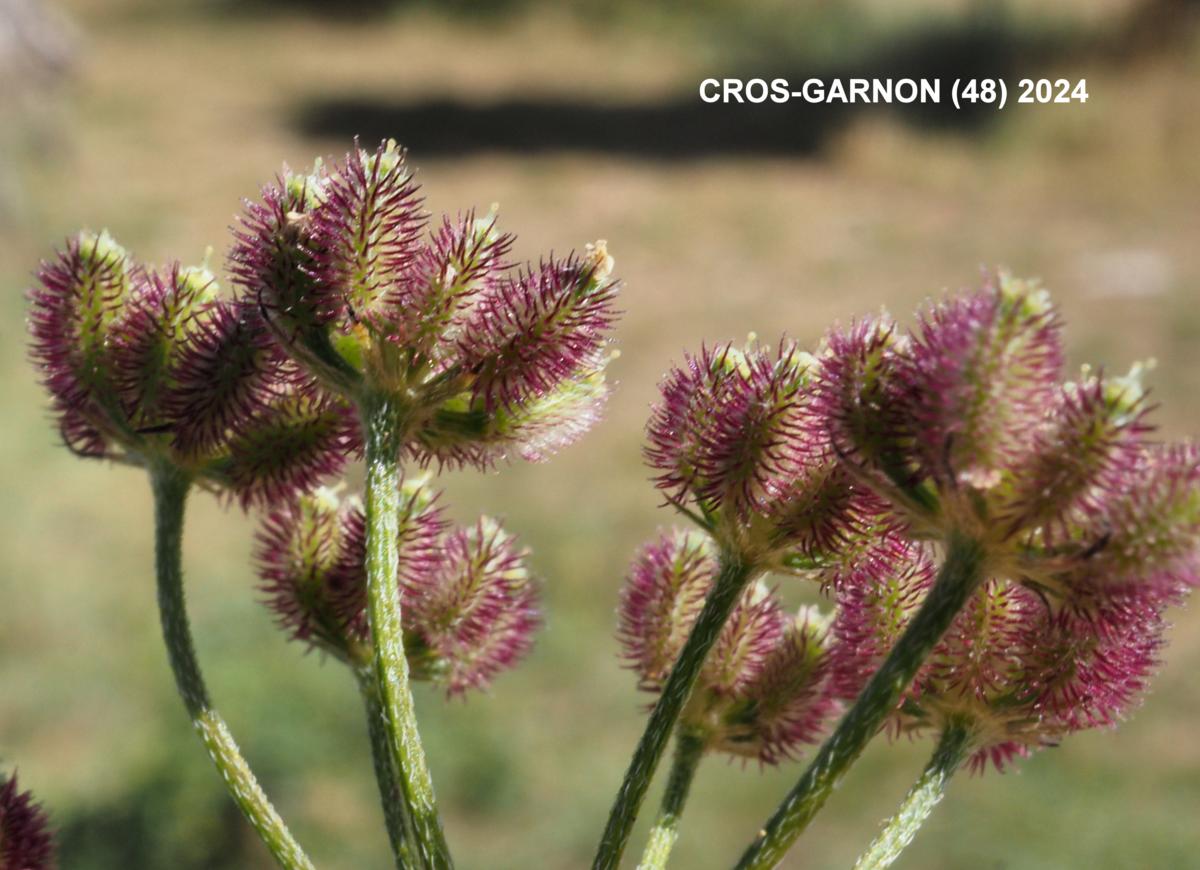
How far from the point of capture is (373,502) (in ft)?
5.49

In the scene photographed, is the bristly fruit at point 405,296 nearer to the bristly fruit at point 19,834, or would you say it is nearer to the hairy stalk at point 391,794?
the hairy stalk at point 391,794

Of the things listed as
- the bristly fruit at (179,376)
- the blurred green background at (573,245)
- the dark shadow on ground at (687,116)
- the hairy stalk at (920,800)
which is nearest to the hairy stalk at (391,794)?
the bristly fruit at (179,376)

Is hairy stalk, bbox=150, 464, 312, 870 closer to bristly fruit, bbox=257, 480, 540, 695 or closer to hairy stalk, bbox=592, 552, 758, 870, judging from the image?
bristly fruit, bbox=257, 480, 540, 695

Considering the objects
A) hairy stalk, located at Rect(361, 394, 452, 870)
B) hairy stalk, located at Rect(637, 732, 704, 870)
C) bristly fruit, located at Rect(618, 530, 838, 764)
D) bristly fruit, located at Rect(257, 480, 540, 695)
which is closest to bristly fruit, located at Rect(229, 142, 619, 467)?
hairy stalk, located at Rect(361, 394, 452, 870)

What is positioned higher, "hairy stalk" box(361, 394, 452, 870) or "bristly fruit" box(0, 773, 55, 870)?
"hairy stalk" box(361, 394, 452, 870)

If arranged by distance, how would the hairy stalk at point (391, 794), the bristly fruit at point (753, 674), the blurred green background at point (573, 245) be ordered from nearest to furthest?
the hairy stalk at point (391, 794)
the bristly fruit at point (753, 674)
the blurred green background at point (573, 245)

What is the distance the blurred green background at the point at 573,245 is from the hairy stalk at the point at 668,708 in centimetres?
62

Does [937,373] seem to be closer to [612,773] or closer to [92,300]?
[92,300]

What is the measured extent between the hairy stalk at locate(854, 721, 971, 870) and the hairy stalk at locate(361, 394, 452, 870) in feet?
1.42

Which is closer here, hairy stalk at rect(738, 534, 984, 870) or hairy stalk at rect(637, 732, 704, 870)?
hairy stalk at rect(738, 534, 984, 870)

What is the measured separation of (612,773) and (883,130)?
13677mm

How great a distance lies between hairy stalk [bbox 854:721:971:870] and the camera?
159 centimetres

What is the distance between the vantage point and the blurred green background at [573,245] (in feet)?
23.8

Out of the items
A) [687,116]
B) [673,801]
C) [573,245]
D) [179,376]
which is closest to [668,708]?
[673,801]
